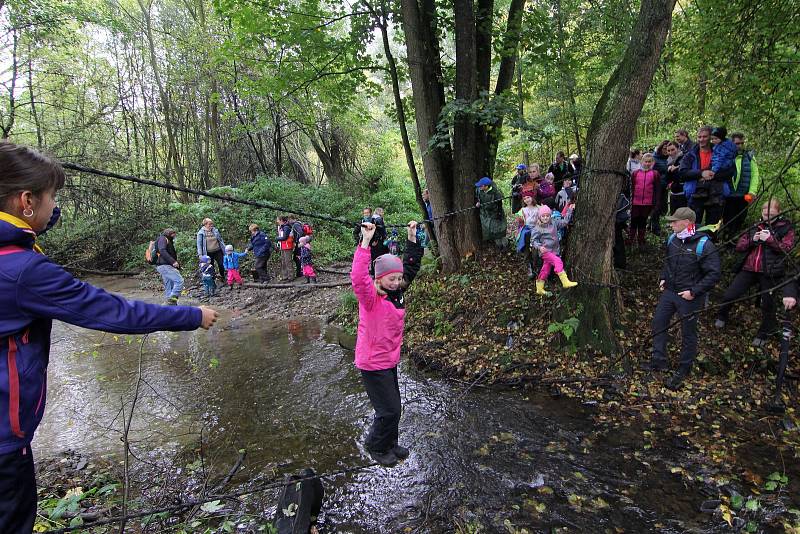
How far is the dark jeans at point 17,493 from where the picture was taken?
1777 mm

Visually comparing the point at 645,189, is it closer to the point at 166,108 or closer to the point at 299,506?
the point at 299,506

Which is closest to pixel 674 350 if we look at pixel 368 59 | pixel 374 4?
pixel 368 59

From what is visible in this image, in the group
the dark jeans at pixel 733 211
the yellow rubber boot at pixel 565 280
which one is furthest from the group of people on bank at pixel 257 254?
the dark jeans at pixel 733 211

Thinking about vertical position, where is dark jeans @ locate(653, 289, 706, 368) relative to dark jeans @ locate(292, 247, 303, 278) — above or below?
below

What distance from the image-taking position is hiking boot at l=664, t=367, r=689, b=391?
517cm

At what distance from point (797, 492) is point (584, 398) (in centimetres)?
204

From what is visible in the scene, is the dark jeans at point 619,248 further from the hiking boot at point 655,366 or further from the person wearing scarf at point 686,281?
the hiking boot at point 655,366

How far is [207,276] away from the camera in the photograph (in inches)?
482

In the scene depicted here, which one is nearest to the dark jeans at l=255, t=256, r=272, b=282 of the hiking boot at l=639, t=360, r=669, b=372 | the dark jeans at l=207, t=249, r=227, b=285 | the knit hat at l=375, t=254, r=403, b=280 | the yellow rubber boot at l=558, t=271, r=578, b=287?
the dark jeans at l=207, t=249, r=227, b=285

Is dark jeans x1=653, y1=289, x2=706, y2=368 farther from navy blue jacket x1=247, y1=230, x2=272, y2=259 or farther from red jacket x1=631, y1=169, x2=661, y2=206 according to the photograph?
navy blue jacket x1=247, y1=230, x2=272, y2=259

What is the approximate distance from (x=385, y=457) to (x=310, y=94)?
9262 mm

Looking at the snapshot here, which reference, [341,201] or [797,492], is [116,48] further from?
[797,492]

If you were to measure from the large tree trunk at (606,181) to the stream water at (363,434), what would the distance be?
60.2 inches

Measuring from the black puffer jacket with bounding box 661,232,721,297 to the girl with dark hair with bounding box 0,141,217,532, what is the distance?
5.58 m
